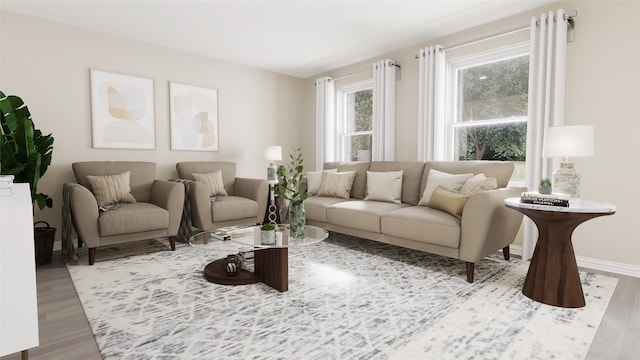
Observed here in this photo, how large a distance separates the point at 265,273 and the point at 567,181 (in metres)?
2.34

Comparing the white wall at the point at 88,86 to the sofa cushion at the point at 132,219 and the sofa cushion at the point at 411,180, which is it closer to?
the sofa cushion at the point at 132,219

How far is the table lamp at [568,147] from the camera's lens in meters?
2.40

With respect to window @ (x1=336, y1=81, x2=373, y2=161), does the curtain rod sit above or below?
above

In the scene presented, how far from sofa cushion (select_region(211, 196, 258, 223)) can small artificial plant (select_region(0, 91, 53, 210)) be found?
1.54m

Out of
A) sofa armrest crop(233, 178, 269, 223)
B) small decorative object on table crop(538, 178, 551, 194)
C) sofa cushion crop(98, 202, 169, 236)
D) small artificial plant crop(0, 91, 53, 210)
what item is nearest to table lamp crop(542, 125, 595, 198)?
small decorative object on table crop(538, 178, 551, 194)

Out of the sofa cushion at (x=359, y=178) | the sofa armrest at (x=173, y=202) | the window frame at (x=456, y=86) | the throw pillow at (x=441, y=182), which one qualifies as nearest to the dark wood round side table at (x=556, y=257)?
the throw pillow at (x=441, y=182)

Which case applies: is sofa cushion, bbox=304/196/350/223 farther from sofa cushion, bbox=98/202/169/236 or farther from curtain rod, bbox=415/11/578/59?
curtain rod, bbox=415/11/578/59

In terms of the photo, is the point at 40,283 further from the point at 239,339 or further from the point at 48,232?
the point at 239,339

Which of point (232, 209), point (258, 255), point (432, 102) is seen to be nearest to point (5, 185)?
point (258, 255)

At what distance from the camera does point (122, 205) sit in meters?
3.47

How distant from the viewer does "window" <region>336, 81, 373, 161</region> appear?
510 centimetres

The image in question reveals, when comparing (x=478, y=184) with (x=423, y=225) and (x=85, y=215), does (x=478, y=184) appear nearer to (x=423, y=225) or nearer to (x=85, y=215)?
(x=423, y=225)

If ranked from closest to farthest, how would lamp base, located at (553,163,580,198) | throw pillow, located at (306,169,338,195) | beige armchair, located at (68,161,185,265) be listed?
lamp base, located at (553,163,580,198), beige armchair, located at (68,161,185,265), throw pillow, located at (306,169,338,195)

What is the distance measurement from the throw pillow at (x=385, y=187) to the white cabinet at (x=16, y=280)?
3.00m
